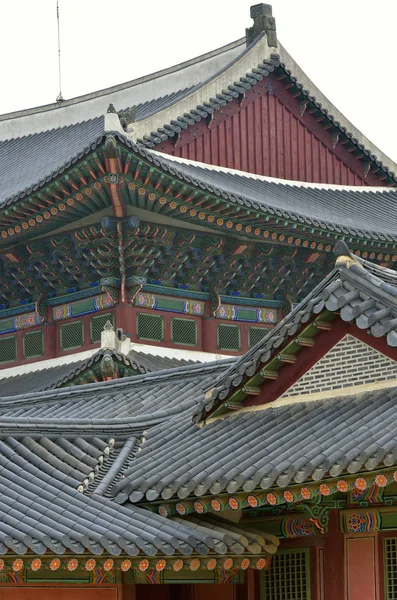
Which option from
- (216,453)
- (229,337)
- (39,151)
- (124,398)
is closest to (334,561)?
(216,453)

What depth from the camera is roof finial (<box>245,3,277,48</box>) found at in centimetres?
2808

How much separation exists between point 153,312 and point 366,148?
23.0 ft

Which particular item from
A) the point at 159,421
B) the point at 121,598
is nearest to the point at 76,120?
the point at 159,421

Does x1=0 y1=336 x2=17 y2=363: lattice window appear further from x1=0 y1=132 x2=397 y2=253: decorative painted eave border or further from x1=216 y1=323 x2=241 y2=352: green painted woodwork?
x1=216 y1=323 x2=241 y2=352: green painted woodwork

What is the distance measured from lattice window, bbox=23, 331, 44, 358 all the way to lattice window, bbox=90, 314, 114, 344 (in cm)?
129

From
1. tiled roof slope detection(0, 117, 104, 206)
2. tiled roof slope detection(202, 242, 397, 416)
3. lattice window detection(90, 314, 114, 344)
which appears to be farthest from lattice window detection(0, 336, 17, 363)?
tiled roof slope detection(202, 242, 397, 416)

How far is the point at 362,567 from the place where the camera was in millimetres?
13766

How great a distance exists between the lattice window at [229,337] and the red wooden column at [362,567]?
11.1 metres

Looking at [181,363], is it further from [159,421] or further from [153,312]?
[159,421]

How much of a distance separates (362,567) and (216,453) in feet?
5.96

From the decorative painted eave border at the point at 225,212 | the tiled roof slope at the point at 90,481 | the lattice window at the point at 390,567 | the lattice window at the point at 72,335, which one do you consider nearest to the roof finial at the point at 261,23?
the decorative painted eave border at the point at 225,212

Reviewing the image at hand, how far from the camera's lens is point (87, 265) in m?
23.8

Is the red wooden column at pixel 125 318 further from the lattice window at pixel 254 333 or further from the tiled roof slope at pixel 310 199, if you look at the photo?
the lattice window at pixel 254 333

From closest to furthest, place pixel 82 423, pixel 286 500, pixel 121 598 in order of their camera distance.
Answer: pixel 286 500
pixel 121 598
pixel 82 423
